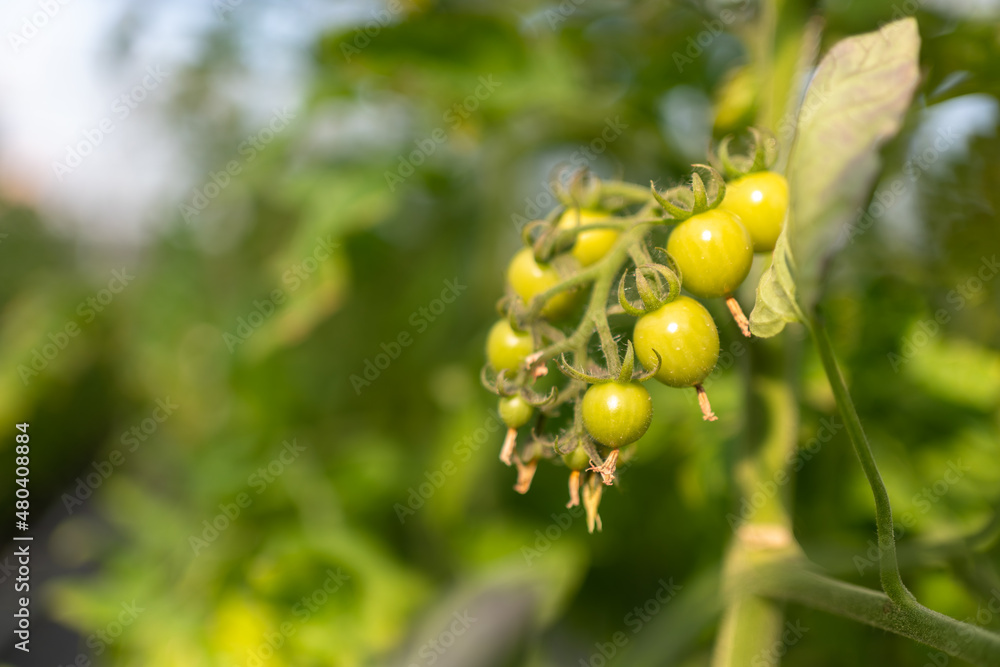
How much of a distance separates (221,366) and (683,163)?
3.08ft

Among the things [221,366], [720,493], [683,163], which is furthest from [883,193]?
[221,366]

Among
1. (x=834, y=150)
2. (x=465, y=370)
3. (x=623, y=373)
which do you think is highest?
(x=834, y=150)

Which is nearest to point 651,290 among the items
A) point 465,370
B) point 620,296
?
point 620,296

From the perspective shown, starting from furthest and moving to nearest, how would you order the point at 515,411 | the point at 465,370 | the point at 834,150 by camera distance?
the point at 465,370 → the point at 515,411 → the point at 834,150

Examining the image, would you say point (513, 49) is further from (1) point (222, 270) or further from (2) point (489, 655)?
(1) point (222, 270)

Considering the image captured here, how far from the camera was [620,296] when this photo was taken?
37cm

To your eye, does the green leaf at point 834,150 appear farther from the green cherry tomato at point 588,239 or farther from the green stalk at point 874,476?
the green cherry tomato at point 588,239

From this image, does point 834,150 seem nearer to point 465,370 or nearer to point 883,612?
point 883,612

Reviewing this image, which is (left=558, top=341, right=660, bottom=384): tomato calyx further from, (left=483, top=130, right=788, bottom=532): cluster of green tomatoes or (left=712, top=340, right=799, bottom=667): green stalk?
(left=712, top=340, right=799, bottom=667): green stalk

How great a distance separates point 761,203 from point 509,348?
0.16 metres

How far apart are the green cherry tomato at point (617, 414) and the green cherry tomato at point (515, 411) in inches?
2.2

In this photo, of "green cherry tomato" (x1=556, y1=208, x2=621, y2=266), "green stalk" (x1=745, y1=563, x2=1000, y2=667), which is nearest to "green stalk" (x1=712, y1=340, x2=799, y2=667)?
"green stalk" (x1=745, y1=563, x2=1000, y2=667)

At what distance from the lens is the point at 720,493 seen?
65 centimetres

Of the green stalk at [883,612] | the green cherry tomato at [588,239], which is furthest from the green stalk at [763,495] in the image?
the green cherry tomato at [588,239]
